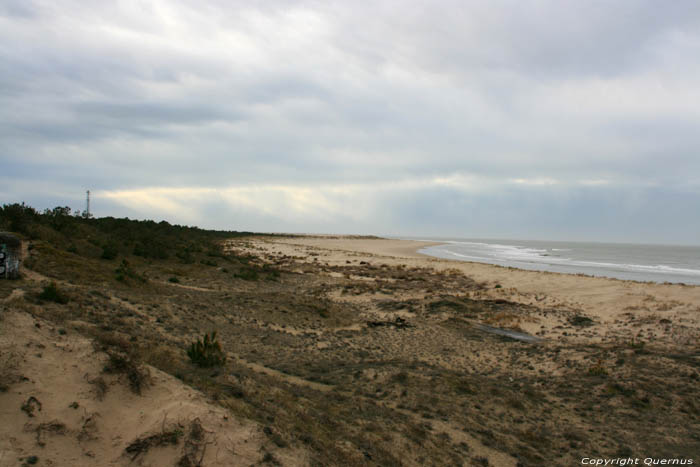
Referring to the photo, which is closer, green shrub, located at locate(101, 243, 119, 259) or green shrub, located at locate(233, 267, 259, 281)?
green shrub, located at locate(101, 243, 119, 259)

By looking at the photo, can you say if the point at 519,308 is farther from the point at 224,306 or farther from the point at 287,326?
the point at 224,306

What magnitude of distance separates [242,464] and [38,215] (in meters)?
22.3

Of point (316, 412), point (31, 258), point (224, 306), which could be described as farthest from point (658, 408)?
point (31, 258)

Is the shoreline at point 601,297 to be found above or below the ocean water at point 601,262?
below

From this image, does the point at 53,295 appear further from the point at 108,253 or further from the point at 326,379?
the point at 108,253

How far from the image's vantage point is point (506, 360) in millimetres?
10117

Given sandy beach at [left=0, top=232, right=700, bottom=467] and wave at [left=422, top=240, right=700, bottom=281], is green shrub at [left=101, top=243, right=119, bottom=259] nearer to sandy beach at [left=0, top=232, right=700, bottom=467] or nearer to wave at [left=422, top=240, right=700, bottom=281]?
sandy beach at [left=0, top=232, right=700, bottom=467]

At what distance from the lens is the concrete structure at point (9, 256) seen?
916 centimetres

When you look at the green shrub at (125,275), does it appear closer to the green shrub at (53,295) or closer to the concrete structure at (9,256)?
the concrete structure at (9,256)

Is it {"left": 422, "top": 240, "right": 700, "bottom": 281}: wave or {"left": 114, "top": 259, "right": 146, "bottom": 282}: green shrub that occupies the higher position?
{"left": 114, "top": 259, "right": 146, "bottom": 282}: green shrub

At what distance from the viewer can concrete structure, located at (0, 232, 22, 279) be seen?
916cm
